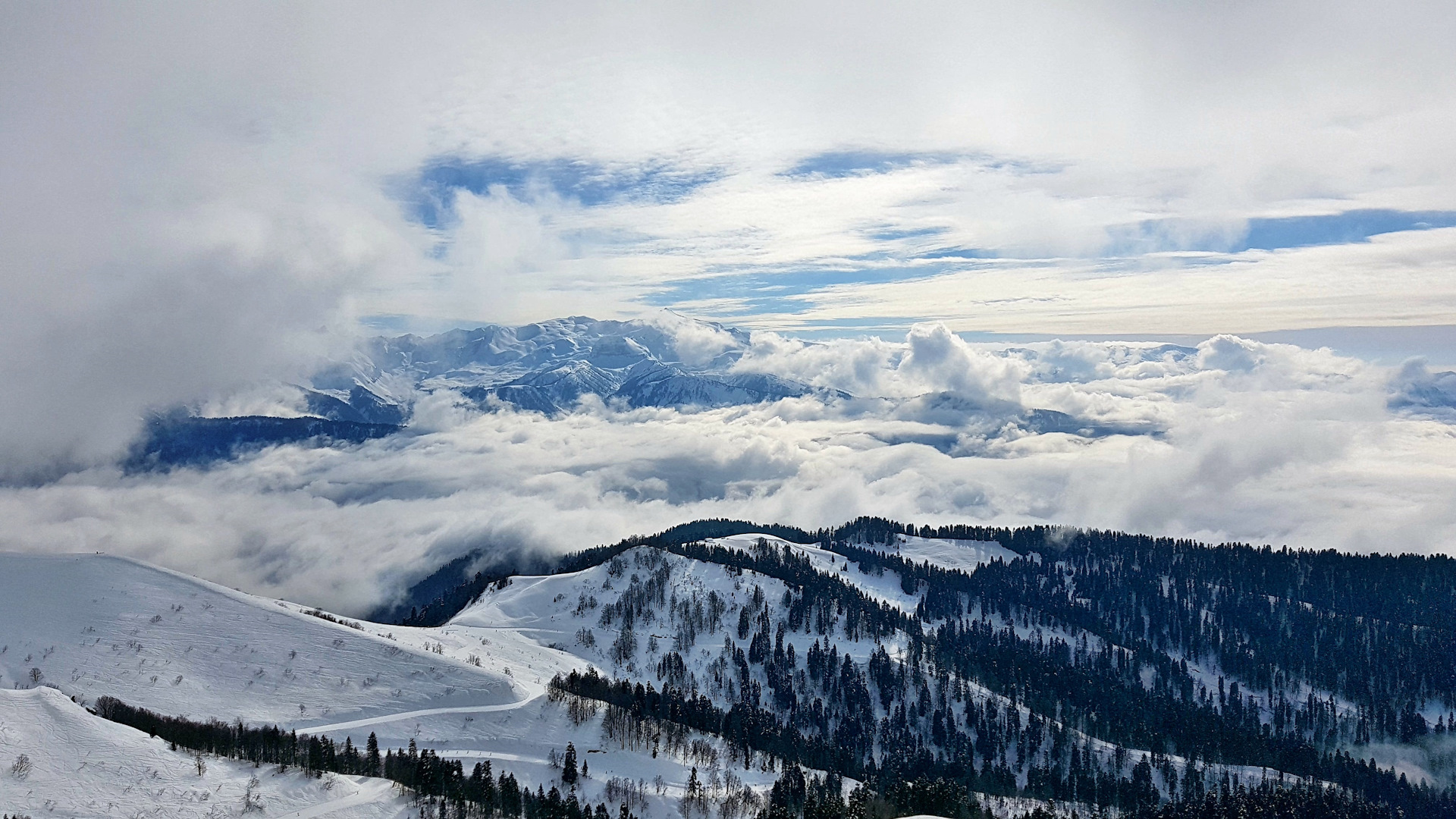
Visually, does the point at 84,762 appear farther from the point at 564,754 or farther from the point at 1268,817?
the point at 1268,817

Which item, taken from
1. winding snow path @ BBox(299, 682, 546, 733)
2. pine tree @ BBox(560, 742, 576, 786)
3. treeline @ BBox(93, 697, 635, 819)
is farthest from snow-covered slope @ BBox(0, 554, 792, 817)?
treeline @ BBox(93, 697, 635, 819)

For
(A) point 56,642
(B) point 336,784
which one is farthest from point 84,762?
(A) point 56,642

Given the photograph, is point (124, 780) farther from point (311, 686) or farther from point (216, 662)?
point (216, 662)

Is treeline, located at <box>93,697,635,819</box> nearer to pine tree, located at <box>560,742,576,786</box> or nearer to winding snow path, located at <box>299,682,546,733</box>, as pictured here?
pine tree, located at <box>560,742,576,786</box>

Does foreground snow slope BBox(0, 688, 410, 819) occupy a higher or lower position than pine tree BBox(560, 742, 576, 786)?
higher

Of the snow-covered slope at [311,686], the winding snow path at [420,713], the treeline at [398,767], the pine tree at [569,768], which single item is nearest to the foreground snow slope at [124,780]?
the snow-covered slope at [311,686]
